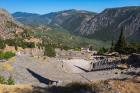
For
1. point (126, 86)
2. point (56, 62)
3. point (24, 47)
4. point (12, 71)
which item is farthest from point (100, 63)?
point (24, 47)

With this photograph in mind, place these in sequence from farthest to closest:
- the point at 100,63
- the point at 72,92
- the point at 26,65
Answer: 1. the point at 100,63
2. the point at 26,65
3. the point at 72,92

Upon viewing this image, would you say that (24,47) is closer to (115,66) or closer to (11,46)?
(11,46)

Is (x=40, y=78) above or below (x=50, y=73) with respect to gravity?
below

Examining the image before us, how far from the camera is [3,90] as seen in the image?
34.1 m

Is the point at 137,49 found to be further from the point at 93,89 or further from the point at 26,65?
the point at 93,89

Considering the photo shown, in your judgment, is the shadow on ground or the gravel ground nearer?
the shadow on ground

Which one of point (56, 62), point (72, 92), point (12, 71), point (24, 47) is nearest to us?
point (72, 92)

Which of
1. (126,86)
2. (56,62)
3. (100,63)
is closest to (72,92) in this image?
(126,86)

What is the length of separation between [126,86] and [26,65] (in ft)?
147

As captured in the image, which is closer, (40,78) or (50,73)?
(40,78)

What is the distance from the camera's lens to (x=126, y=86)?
112 feet

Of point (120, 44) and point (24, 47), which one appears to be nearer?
point (120, 44)

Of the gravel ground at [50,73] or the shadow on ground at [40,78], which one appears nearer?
the shadow on ground at [40,78]

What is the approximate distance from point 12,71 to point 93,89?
36.7 meters
